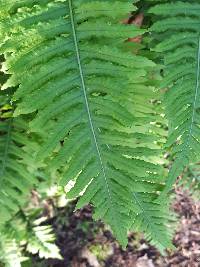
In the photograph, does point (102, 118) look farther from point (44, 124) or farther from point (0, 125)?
point (0, 125)

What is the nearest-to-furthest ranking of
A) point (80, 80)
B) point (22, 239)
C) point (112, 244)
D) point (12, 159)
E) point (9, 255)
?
point (80, 80) < point (12, 159) < point (9, 255) < point (22, 239) < point (112, 244)

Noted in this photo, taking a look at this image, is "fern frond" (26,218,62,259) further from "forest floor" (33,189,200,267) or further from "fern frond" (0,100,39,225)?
"fern frond" (0,100,39,225)

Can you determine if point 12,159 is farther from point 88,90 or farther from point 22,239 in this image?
point 22,239

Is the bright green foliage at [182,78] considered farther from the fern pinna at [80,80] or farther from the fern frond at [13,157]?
the fern frond at [13,157]

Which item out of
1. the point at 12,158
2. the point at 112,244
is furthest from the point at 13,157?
the point at 112,244

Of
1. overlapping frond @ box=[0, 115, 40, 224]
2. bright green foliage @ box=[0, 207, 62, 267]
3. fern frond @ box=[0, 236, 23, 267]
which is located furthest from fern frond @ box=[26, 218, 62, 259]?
overlapping frond @ box=[0, 115, 40, 224]

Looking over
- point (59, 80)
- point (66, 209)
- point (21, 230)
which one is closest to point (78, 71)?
point (59, 80)
